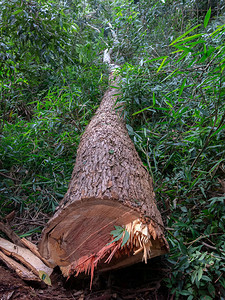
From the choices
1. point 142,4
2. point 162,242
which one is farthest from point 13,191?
point 142,4

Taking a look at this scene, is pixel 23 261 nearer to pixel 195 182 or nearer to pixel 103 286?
pixel 103 286

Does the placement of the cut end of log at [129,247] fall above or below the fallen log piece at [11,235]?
below

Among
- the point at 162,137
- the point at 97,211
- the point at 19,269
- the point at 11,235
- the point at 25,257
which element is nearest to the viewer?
the point at 97,211

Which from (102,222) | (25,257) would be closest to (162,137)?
(102,222)

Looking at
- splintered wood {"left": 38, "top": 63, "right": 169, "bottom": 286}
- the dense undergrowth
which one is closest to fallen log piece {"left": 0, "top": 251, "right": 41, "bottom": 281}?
splintered wood {"left": 38, "top": 63, "right": 169, "bottom": 286}

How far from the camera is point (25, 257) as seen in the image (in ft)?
4.66

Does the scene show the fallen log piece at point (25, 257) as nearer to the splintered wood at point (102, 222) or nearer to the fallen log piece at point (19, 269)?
the fallen log piece at point (19, 269)

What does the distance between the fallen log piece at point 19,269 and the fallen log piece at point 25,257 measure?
0.03 metres

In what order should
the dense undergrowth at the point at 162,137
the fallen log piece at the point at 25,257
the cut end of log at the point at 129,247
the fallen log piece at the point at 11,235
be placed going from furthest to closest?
the fallen log piece at the point at 11,235
the fallen log piece at the point at 25,257
the dense undergrowth at the point at 162,137
the cut end of log at the point at 129,247

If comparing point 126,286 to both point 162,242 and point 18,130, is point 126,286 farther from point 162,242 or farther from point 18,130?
point 18,130

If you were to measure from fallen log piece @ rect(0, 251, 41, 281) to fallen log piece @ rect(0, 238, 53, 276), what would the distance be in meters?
0.03

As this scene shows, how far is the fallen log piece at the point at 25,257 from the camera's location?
1360 mm

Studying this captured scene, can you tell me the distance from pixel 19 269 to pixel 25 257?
14 cm

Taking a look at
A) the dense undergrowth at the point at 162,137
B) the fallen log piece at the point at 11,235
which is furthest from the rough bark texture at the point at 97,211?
the fallen log piece at the point at 11,235
